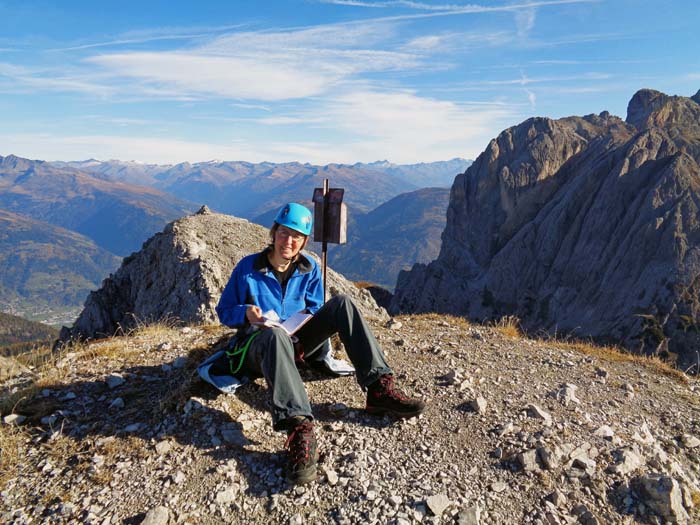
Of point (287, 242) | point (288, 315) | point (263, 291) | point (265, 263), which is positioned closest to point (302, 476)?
point (288, 315)

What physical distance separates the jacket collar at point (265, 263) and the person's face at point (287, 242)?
15cm

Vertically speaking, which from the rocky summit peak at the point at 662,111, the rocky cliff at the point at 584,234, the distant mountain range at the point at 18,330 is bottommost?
the distant mountain range at the point at 18,330

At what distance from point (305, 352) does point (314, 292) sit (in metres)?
0.92

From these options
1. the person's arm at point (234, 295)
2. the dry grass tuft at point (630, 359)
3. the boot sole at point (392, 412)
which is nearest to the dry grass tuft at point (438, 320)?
the dry grass tuft at point (630, 359)

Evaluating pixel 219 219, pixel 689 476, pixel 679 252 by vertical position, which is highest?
pixel 219 219

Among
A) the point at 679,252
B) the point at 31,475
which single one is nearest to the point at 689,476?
the point at 31,475

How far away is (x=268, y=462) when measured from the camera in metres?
5.46

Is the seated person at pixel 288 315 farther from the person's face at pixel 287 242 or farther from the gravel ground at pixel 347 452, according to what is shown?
the gravel ground at pixel 347 452

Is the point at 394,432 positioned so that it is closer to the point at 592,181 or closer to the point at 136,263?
the point at 136,263

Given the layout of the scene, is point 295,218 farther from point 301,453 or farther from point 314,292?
point 301,453

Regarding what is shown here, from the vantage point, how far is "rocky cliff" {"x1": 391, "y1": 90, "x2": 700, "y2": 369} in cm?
6306

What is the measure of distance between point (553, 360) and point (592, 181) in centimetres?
8401

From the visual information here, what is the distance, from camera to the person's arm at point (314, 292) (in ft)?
22.3

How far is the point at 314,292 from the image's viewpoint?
269 inches
